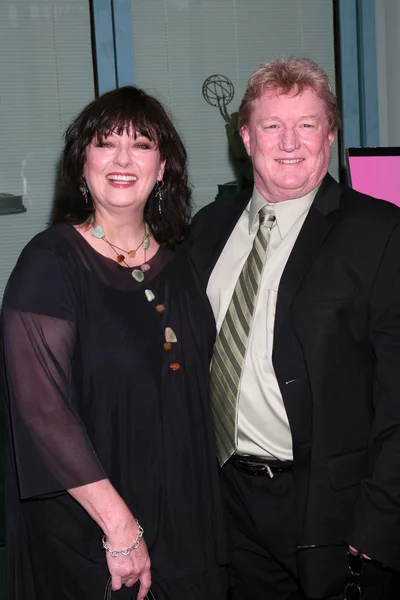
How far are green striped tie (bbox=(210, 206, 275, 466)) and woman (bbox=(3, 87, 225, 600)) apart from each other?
0.05 m

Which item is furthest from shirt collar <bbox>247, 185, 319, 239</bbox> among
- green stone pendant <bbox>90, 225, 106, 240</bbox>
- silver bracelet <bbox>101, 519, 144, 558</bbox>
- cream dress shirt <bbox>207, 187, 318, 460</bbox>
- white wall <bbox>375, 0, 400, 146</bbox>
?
white wall <bbox>375, 0, 400, 146</bbox>

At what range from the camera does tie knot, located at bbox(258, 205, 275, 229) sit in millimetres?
1872

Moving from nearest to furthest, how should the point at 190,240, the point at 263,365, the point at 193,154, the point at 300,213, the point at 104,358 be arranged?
the point at 104,358 → the point at 263,365 → the point at 300,213 → the point at 190,240 → the point at 193,154

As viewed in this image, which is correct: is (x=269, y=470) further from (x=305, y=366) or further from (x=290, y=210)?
(x=290, y=210)

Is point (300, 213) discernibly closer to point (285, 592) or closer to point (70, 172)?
point (70, 172)

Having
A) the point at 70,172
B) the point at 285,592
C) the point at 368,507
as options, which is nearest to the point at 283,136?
the point at 70,172

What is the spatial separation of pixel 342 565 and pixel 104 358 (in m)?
0.74

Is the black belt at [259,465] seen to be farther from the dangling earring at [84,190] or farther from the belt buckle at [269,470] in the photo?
the dangling earring at [84,190]

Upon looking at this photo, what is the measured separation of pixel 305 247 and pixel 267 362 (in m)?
0.29

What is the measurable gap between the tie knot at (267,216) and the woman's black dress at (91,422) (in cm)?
34

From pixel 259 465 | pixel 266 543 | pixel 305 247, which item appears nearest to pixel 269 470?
pixel 259 465

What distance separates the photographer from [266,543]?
1.85 meters

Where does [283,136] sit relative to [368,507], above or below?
above

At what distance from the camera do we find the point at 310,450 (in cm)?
171
